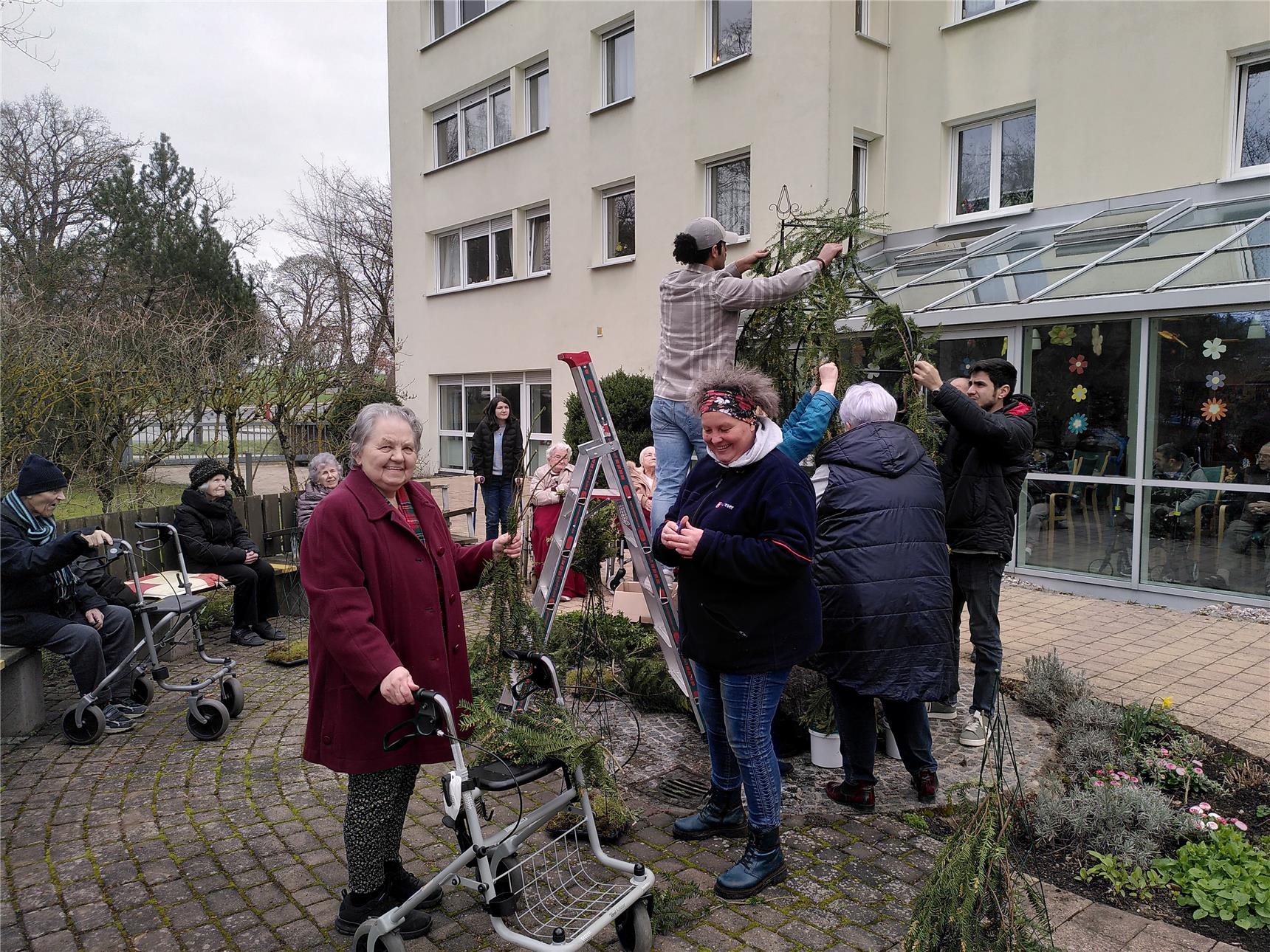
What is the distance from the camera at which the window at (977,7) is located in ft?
38.0

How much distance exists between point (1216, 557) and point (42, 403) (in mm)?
11659

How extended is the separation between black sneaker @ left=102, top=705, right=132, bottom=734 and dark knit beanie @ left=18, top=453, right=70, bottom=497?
131cm

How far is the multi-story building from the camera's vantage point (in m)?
8.21

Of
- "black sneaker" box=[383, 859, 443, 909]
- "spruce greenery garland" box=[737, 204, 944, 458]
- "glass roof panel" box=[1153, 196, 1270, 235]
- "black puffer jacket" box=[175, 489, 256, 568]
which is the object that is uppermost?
"glass roof panel" box=[1153, 196, 1270, 235]

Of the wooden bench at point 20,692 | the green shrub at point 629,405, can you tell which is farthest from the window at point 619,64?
the wooden bench at point 20,692

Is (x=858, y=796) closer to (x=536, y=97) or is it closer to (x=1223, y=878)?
(x=1223, y=878)

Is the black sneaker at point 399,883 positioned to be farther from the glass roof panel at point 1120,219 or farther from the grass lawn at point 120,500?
the glass roof panel at point 1120,219

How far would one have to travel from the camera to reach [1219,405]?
7.94 meters

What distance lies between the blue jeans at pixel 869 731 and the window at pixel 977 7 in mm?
11139

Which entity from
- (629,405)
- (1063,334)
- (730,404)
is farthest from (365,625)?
(629,405)

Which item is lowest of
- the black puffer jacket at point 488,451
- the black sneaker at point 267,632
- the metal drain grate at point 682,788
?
the metal drain grate at point 682,788

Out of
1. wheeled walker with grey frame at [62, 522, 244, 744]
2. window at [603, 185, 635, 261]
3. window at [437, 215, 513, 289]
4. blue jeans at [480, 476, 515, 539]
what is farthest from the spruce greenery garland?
window at [437, 215, 513, 289]

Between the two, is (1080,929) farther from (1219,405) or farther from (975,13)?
(975,13)

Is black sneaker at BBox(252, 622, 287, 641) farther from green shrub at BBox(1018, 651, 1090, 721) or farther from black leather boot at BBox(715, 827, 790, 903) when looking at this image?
green shrub at BBox(1018, 651, 1090, 721)
